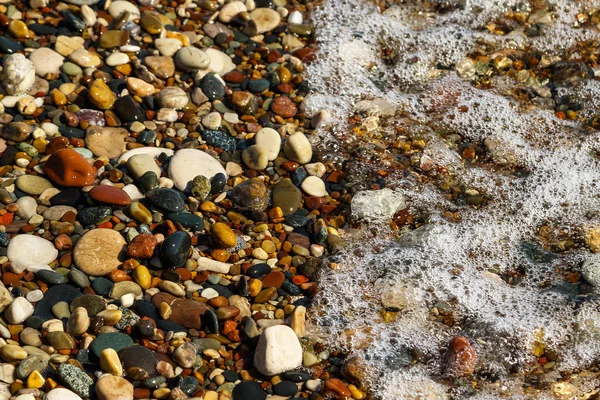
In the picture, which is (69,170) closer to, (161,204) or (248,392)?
(161,204)

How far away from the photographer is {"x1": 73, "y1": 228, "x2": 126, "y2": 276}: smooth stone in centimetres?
364

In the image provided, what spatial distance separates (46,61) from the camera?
4656mm

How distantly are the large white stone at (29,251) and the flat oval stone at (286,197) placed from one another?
3.92 ft

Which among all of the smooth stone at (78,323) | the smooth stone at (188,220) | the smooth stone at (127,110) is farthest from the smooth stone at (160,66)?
the smooth stone at (78,323)

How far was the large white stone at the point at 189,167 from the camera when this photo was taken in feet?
13.5

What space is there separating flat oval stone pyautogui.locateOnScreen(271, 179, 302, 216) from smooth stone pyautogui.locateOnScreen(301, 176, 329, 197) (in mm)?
56

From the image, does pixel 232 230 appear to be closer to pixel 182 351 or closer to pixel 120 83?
pixel 182 351

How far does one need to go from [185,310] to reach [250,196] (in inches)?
31.6

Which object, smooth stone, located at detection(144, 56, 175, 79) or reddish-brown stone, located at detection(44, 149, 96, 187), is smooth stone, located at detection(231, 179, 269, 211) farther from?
smooth stone, located at detection(144, 56, 175, 79)

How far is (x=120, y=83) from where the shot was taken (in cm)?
463

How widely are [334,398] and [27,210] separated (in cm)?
185

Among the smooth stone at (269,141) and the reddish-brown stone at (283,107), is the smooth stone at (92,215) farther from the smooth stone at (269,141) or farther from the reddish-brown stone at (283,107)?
the reddish-brown stone at (283,107)

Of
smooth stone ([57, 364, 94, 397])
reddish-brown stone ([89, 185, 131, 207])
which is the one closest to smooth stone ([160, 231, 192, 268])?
reddish-brown stone ([89, 185, 131, 207])

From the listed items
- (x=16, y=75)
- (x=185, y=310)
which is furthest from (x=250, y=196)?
(x=16, y=75)
